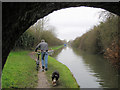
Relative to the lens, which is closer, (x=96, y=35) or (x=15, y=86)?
(x=15, y=86)

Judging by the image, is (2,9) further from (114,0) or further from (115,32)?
(115,32)

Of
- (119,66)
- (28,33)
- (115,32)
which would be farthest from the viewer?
(28,33)

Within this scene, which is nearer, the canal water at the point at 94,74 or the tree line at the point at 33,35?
the canal water at the point at 94,74

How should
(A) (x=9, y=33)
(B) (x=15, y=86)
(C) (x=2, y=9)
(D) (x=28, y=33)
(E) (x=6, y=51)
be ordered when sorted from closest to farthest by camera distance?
(C) (x=2, y=9)
(A) (x=9, y=33)
(E) (x=6, y=51)
(B) (x=15, y=86)
(D) (x=28, y=33)

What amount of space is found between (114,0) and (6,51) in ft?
6.49

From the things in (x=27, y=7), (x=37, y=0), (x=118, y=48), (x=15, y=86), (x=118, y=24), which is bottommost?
(x=15, y=86)

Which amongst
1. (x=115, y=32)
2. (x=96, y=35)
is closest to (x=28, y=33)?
(x=96, y=35)

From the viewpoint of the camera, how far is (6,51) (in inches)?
69.3

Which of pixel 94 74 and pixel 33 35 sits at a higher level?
pixel 33 35

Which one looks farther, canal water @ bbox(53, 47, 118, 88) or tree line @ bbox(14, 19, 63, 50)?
tree line @ bbox(14, 19, 63, 50)

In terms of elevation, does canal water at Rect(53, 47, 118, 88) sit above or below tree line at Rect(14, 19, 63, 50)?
below

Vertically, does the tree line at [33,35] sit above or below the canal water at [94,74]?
above

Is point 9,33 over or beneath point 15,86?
over

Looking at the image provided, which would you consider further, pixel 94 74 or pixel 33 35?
pixel 33 35
